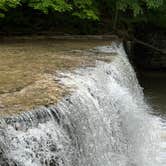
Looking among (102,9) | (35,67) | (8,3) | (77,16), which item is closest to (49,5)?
(8,3)

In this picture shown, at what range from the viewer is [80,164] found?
7.16m

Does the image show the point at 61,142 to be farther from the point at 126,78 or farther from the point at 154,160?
the point at 126,78

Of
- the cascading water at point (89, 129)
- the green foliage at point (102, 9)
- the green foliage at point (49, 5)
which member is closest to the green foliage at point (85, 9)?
the green foliage at point (102, 9)

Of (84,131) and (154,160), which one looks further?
(154,160)

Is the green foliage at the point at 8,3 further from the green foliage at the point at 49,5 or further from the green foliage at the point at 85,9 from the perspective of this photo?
the green foliage at the point at 85,9

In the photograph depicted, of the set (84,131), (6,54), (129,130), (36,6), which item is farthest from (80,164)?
(36,6)

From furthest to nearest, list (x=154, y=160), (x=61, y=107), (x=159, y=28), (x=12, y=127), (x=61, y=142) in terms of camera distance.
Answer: (x=159, y=28) → (x=154, y=160) → (x=61, y=107) → (x=61, y=142) → (x=12, y=127)

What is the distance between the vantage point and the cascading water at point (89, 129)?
588 cm

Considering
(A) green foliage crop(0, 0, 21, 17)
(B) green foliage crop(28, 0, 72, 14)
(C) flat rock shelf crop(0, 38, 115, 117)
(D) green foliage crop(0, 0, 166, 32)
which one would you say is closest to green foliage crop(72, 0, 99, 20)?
(D) green foliage crop(0, 0, 166, 32)

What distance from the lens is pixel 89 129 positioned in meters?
7.69

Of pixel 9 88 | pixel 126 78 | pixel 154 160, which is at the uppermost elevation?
pixel 9 88

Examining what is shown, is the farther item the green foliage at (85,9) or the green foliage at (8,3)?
the green foliage at (85,9)

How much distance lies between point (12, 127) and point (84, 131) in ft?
5.95

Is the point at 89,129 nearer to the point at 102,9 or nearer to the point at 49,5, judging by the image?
the point at 49,5
